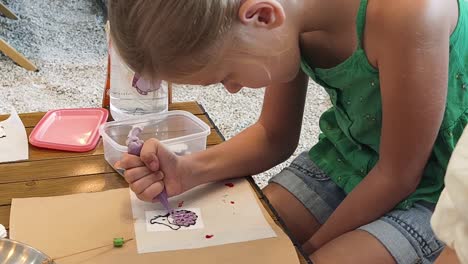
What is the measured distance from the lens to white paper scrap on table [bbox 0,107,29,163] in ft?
2.84

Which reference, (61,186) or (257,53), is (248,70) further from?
(61,186)

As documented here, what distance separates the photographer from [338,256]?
0.73 meters

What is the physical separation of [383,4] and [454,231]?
37 centimetres

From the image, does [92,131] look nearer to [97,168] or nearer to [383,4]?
[97,168]

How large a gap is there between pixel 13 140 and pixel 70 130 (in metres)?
0.09

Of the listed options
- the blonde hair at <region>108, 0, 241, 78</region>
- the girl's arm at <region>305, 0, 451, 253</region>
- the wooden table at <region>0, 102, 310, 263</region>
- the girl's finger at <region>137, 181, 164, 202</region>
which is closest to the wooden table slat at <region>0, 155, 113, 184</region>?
the wooden table at <region>0, 102, 310, 263</region>

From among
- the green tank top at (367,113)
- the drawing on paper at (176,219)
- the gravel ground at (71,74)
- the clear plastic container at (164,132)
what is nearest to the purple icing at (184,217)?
the drawing on paper at (176,219)

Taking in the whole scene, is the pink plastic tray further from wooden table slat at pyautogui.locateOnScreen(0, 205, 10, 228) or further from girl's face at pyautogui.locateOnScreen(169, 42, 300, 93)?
girl's face at pyautogui.locateOnScreen(169, 42, 300, 93)

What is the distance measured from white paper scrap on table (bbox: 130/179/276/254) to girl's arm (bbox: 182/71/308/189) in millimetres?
28

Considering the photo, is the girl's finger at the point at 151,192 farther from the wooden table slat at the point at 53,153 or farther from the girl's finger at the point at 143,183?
the wooden table slat at the point at 53,153

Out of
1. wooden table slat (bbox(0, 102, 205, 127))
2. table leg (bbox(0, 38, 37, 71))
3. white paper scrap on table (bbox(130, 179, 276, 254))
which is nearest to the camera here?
white paper scrap on table (bbox(130, 179, 276, 254))

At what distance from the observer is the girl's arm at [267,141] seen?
2.75ft

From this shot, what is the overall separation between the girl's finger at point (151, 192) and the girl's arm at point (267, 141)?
0.07 meters

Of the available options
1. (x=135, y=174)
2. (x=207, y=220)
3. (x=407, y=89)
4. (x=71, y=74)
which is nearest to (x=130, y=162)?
(x=135, y=174)
